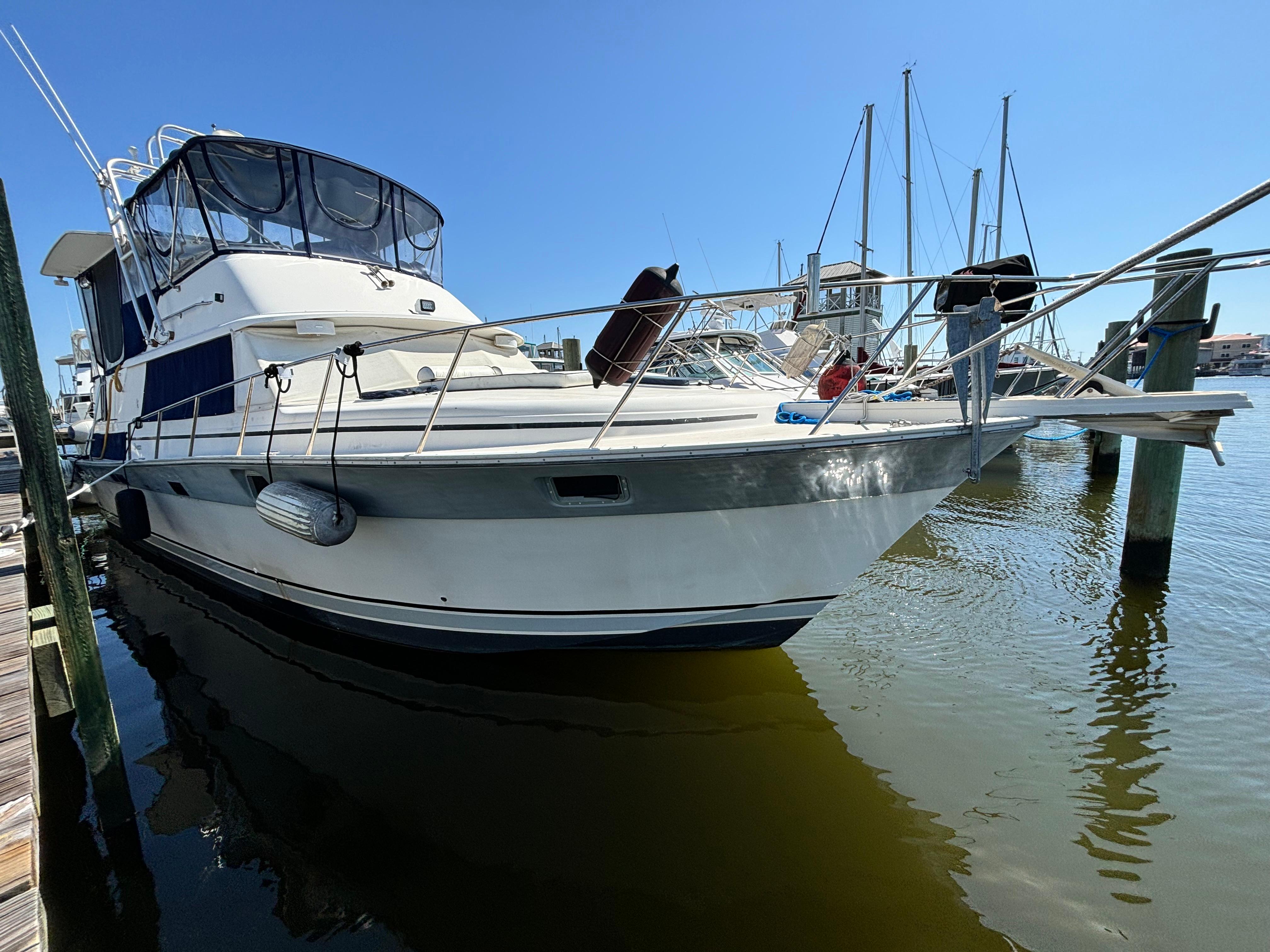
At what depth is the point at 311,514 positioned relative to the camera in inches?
145

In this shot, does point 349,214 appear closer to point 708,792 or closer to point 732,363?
point 732,363

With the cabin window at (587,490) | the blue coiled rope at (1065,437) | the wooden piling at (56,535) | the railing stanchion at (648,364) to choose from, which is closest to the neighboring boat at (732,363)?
the railing stanchion at (648,364)

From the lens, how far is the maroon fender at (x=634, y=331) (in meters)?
3.72

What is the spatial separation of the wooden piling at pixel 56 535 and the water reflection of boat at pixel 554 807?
0.39m

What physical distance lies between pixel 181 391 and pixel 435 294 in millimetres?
2631

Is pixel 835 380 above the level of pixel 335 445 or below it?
above

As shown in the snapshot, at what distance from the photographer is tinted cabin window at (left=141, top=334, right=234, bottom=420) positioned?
5.19m

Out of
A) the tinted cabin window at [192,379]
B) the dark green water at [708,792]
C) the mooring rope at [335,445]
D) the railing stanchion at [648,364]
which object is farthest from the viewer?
the tinted cabin window at [192,379]

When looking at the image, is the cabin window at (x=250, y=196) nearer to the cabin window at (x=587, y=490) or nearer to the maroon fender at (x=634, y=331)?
the maroon fender at (x=634, y=331)

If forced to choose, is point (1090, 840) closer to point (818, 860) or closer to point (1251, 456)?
point (818, 860)

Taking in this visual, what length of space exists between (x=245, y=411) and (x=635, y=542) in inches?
140

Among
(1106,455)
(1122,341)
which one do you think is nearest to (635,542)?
(1122,341)

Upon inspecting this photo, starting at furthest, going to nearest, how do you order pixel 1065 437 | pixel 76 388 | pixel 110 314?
1. pixel 76 388
2. pixel 110 314
3. pixel 1065 437

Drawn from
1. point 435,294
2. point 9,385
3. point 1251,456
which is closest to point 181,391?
point 435,294
